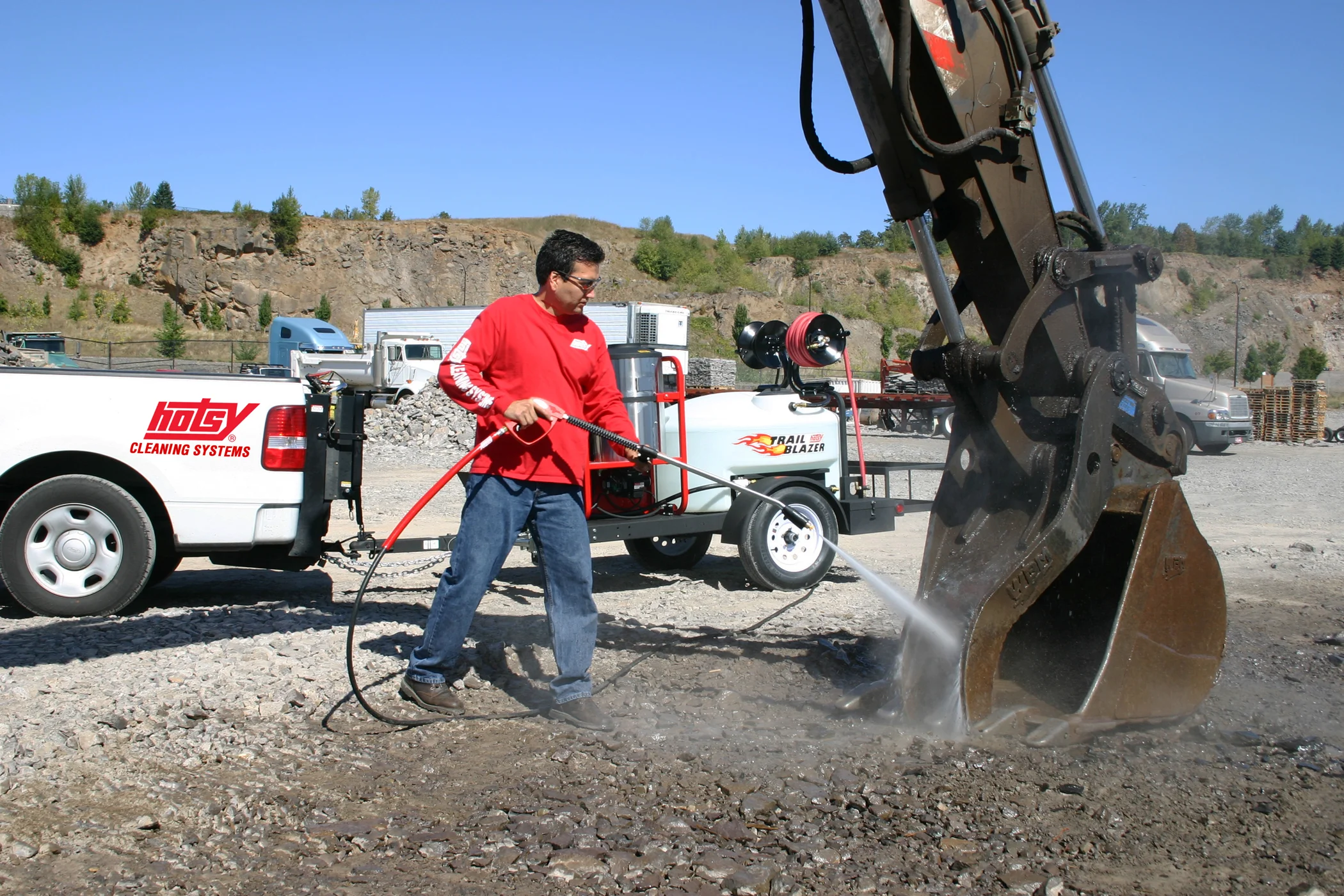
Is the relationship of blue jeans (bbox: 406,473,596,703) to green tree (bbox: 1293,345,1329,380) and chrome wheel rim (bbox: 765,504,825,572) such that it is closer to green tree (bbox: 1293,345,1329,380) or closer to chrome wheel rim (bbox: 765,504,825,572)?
chrome wheel rim (bbox: 765,504,825,572)

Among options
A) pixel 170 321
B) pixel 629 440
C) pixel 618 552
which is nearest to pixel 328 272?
pixel 170 321

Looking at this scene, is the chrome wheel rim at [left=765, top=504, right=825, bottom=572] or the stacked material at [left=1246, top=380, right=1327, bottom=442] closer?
the chrome wheel rim at [left=765, top=504, right=825, bottom=572]

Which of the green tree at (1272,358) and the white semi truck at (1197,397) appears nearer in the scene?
the white semi truck at (1197,397)

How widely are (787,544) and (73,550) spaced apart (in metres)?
4.83

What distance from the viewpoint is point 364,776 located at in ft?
12.5

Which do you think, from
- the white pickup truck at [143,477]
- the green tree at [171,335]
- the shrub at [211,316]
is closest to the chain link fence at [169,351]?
the green tree at [171,335]

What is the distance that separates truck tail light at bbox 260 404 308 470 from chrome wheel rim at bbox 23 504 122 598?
1020 mm

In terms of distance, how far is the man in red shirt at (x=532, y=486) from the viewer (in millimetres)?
4445

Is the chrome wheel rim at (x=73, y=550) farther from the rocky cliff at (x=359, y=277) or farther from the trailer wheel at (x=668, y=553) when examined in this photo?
the rocky cliff at (x=359, y=277)

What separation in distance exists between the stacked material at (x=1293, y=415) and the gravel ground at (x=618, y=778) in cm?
2915

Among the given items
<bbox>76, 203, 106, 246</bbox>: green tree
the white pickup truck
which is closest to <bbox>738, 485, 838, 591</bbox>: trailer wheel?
the white pickup truck

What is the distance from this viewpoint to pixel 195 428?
654 cm

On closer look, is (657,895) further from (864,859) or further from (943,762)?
(943,762)

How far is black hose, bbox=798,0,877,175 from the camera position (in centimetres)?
389
